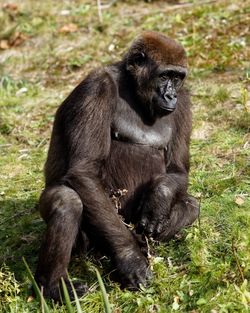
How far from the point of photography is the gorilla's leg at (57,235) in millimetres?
5531

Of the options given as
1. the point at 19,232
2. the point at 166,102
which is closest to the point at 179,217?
the point at 166,102

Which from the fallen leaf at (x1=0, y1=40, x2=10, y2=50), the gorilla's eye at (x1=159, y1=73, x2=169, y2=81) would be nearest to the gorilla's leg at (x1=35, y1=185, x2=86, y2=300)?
the gorilla's eye at (x1=159, y1=73, x2=169, y2=81)

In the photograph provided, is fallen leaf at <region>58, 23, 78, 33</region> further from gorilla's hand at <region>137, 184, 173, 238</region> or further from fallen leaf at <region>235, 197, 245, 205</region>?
gorilla's hand at <region>137, 184, 173, 238</region>

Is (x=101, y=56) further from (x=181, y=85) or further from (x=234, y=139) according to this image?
(x=181, y=85)

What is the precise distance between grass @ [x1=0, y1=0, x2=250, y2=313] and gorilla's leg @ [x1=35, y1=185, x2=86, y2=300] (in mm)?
208

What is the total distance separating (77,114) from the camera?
5.93 metres

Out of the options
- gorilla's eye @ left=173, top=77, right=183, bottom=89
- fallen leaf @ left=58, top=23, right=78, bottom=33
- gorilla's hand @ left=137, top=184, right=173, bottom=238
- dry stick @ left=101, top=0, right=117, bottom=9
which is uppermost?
gorilla's eye @ left=173, top=77, right=183, bottom=89

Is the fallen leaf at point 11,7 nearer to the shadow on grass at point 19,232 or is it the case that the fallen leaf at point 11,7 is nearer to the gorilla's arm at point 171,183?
the shadow on grass at point 19,232

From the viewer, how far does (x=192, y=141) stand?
8391 millimetres

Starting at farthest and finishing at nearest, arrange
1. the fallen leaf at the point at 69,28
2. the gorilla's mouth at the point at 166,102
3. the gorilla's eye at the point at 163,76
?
the fallen leaf at the point at 69,28, the gorilla's eye at the point at 163,76, the gorilla's mouth at the point at 166,102

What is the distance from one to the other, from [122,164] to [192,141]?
7.90 ft

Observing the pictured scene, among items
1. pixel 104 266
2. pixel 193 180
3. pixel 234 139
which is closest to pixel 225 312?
pixel 104 266

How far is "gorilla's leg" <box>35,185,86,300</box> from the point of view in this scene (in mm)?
5531

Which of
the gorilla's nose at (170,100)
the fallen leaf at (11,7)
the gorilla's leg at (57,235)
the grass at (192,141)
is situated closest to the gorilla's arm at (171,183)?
the grass at (192,141)
